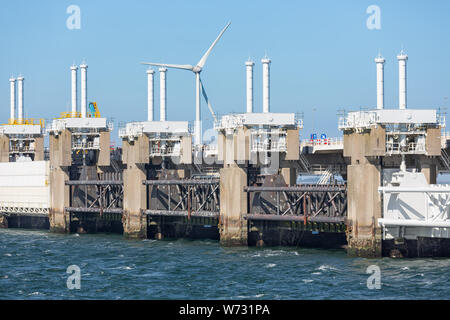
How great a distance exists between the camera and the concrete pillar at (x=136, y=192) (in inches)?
4026

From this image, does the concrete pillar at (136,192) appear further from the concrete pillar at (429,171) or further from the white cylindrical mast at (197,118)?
the concrete pillar at (429,171)

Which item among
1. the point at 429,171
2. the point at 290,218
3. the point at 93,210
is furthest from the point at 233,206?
the point at 93,210

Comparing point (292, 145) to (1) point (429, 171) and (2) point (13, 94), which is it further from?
(2) point (13, 94)

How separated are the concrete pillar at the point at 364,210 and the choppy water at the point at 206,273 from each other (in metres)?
1.42

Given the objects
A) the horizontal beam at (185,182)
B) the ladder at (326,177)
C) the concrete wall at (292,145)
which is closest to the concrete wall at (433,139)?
the ladder at (326,177)

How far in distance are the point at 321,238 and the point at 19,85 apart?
70796 millimetres

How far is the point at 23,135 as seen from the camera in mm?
135625

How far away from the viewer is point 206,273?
244 ft

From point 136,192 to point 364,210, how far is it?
35265 mm
